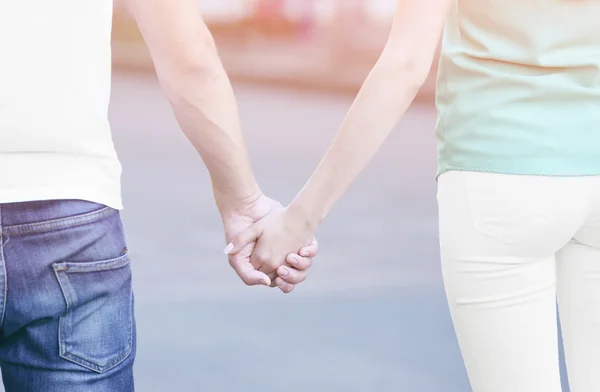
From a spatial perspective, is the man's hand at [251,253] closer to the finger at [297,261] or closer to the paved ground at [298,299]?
the finger at [297,261]

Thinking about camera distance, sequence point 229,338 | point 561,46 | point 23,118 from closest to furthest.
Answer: point 23,118, point 561,46, point 229,338

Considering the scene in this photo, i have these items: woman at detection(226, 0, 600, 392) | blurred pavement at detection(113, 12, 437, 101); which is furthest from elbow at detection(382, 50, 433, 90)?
blurred pavement at detection(113, 12, 437, 101)

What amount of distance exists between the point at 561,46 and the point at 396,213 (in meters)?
5.77

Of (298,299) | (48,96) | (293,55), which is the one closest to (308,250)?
(48,96)

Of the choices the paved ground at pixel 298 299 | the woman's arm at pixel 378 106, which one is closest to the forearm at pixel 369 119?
the woman's arm at pixel 378 106

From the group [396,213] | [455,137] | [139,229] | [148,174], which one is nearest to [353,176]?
[455,137]

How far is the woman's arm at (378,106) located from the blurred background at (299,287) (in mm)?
578

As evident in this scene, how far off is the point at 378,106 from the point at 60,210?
0.74m

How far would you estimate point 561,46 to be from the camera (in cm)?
182

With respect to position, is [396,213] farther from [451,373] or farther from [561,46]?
[561,46]

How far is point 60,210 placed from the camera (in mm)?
1560

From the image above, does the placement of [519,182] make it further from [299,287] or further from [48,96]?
[299,287]

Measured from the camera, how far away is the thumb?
2.47 metres

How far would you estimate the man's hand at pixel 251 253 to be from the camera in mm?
2434
